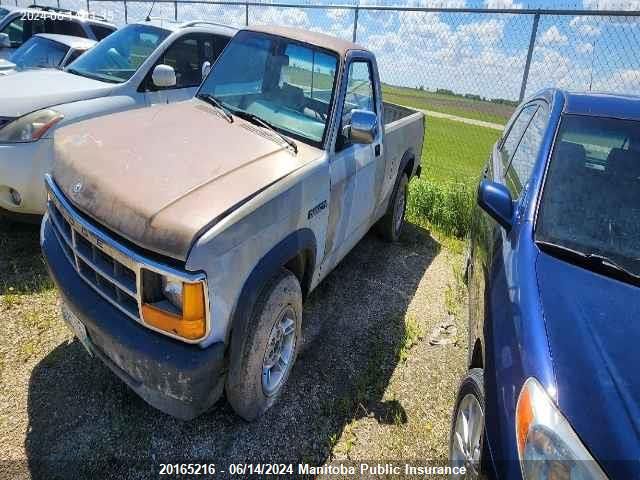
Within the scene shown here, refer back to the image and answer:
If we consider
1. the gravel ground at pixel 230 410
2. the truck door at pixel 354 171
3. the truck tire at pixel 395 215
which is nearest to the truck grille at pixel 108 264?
the gravel ground at pixel 230 410

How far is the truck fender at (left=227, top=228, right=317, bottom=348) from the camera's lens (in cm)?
220

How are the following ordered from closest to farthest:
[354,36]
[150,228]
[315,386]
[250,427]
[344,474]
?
[150,228] → [344,474] → [250,427] → [315,386] → [354,36]

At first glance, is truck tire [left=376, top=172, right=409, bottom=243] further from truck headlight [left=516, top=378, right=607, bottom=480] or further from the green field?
truck headlight [left=516, top=378, right=607, bottom=480]

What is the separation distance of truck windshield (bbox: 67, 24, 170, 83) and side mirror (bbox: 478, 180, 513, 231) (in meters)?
4.11

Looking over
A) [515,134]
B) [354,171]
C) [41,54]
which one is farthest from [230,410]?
[41,54]

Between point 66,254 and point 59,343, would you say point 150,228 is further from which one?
point 59,343

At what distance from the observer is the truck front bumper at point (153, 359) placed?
204cm

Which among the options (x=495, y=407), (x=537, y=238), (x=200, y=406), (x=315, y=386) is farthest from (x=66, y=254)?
(x=537, y=238)

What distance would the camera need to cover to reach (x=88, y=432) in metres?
2.51

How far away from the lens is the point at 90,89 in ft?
15.2

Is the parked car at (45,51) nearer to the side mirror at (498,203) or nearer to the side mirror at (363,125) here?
the side mirror at (363,125)

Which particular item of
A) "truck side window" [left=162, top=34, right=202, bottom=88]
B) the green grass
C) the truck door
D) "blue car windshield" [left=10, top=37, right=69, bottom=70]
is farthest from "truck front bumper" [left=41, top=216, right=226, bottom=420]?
the green grass

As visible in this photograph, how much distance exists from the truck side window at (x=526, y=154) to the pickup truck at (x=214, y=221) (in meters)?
0.97

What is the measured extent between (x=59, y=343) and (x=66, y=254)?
3.00 ft
